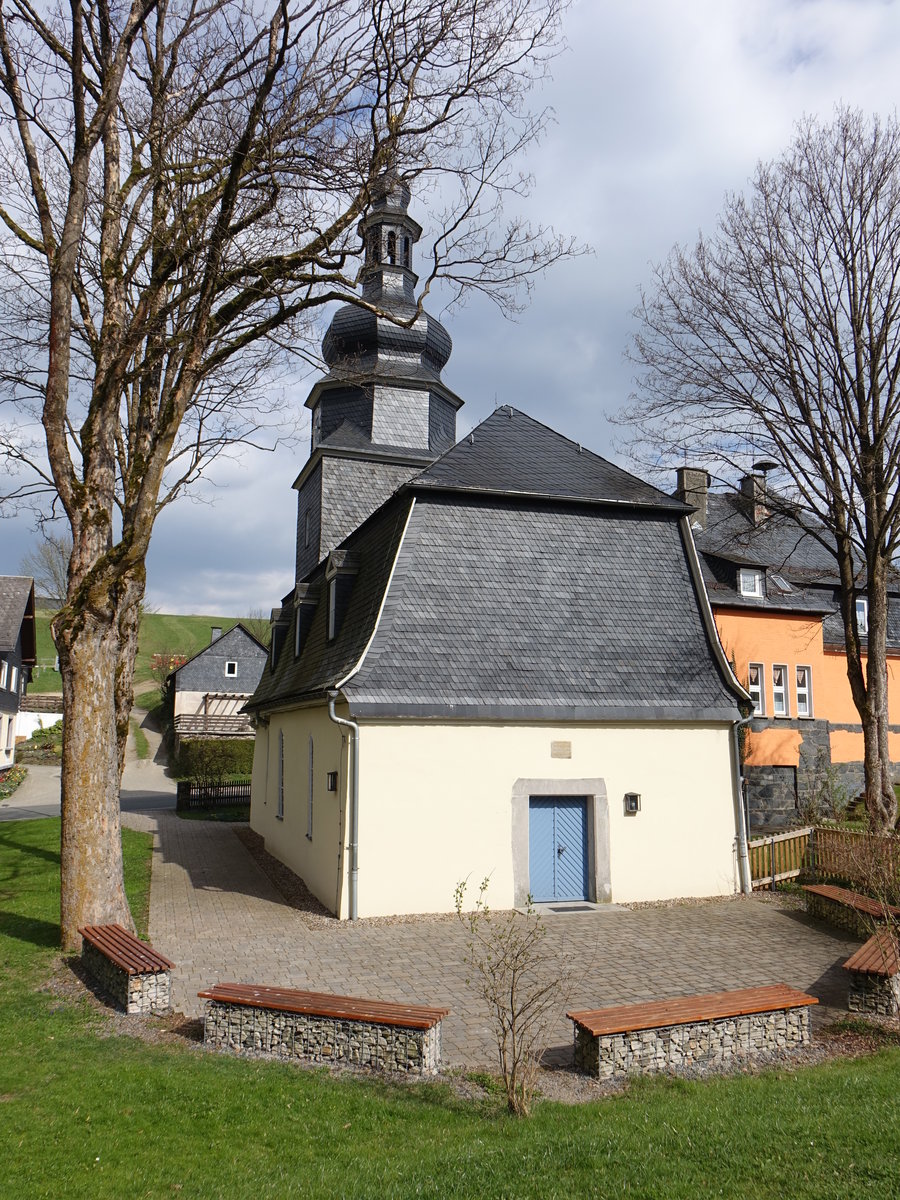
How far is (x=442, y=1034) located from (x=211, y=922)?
568 cm

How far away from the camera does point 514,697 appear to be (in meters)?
13.4

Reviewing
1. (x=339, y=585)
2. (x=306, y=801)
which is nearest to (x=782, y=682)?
(x=339, y=585)

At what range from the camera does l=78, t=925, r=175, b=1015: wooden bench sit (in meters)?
8.20

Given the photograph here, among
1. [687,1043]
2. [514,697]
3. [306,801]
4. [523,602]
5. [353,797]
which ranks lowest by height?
[687,1043]

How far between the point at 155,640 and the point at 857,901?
8041cm

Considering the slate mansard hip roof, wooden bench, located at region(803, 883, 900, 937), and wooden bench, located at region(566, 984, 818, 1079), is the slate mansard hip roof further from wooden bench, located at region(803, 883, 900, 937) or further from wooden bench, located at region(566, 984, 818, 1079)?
wooden bench, located at region(566, 984, 818, 1079)

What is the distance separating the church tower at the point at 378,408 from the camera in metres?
20.3

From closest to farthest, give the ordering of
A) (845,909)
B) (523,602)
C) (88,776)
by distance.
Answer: (88,776) < (845,909) < (523,602)

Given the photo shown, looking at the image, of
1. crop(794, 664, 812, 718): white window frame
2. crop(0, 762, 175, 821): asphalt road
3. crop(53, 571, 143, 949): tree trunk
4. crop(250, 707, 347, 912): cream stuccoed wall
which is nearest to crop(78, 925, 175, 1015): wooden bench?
crop(53, 571, 143, 949): tree trunk

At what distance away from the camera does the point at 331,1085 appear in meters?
6.56

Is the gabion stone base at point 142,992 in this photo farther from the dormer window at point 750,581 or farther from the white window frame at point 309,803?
the dormer window at point 750,581

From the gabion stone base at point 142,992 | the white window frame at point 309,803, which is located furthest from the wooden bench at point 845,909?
the white window frame at point 309,803

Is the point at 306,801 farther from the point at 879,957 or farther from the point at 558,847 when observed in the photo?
the point at 879,957

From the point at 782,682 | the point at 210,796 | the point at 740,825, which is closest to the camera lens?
the point at 740,825
